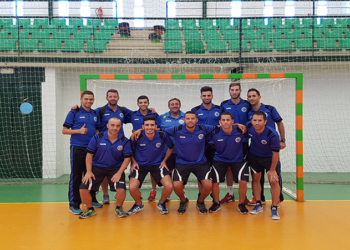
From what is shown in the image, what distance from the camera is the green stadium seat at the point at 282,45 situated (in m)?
7.94

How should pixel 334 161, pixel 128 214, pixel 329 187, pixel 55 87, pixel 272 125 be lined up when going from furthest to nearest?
1. pixel 334 161
2. pixel 55 87
3. pixel 329 187
4. pixel 272 125
5. pixel 128 214

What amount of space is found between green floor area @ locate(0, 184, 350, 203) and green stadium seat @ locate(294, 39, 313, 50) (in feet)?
12.4

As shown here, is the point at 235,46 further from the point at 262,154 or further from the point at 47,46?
the point at 47,46

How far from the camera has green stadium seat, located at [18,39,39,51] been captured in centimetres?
764

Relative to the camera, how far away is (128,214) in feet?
13.9

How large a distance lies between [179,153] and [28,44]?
580 cm

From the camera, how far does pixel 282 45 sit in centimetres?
805

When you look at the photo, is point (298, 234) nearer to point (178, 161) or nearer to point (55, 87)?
point (178, 161)

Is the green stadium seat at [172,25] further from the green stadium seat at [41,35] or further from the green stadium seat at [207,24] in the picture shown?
the green stadium seat at [41,35]

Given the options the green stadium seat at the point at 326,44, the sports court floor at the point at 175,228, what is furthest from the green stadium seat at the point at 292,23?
the sports court floor at the point at 175,228

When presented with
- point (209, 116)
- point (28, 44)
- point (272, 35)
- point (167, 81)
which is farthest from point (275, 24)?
point (28, 44)

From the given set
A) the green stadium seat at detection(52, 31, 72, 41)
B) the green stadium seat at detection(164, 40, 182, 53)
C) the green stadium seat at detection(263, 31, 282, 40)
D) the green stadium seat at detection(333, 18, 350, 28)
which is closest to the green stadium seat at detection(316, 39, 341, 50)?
the green stadium seat at detection(333, 18, 350, 28)

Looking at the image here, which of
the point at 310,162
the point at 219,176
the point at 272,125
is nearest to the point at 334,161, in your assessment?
the point at 310,162

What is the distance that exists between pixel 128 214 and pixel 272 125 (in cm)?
256
